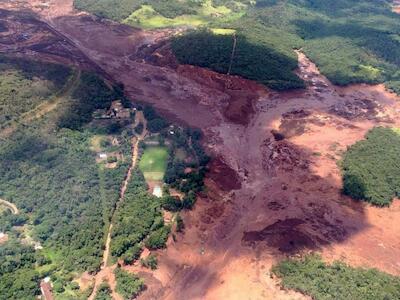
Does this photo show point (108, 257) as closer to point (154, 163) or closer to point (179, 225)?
point (179, 225)

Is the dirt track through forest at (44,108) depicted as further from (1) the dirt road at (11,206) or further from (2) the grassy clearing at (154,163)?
(2) the grassy clearing at (154,163)

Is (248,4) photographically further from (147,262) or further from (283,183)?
(147,262)

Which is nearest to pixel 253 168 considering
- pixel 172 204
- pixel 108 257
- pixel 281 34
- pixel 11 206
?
pixel 172 204

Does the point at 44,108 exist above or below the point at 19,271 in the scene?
above

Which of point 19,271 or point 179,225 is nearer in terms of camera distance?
point 19,271

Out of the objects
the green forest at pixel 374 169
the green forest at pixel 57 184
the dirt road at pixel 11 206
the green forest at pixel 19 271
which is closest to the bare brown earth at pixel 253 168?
the green forest at pixel 374 169

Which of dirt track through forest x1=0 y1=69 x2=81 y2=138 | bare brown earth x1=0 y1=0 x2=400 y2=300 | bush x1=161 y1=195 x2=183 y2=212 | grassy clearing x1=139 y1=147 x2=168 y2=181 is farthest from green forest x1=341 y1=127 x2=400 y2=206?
dirt track through forest x1=0 y1=69 x2=81 y2=138

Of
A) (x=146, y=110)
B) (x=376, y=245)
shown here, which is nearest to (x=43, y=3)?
(x=146, y=110)

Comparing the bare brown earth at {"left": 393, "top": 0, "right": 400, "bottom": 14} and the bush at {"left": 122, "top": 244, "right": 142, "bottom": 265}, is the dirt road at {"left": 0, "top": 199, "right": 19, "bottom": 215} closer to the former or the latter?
the bush at {"left": 122, "top": 244, "right": 142, "bottom": 265}
